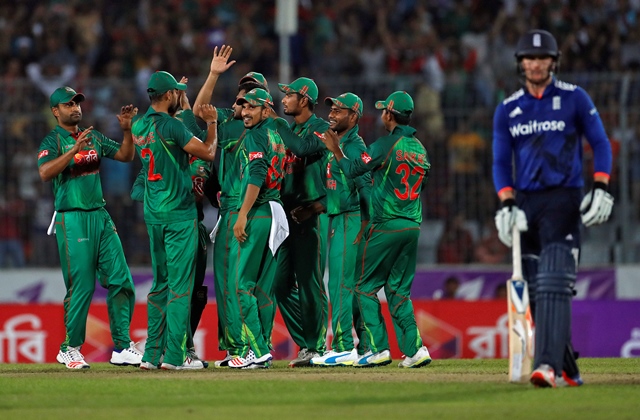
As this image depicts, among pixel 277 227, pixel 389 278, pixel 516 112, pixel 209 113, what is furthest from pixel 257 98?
pixel 516 112

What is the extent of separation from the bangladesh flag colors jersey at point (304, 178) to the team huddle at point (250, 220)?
0.01m

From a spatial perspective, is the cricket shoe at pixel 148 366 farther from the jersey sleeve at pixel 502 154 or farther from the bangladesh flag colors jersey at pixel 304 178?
the jersey sleeve at pixel 502 154

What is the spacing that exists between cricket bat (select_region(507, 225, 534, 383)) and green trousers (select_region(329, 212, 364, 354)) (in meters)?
2.94

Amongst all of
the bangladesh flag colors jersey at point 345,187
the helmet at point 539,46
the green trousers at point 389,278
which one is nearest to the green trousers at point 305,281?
the bangladesh flag colors jersey at point 345,187

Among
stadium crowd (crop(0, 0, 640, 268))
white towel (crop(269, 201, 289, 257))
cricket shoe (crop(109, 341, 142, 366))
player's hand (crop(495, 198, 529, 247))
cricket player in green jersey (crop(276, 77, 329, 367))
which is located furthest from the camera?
stadium crowd (crop(0, 0, 640, 268))

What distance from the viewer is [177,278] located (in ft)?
35.4

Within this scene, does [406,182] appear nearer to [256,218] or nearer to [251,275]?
[256,218]

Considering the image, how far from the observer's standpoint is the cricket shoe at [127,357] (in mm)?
11641

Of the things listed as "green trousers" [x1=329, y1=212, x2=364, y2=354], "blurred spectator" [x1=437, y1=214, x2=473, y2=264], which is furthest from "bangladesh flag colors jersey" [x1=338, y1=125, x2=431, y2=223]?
"blurred spectator" [x1=437, y1=214, x2=473, y2=264]

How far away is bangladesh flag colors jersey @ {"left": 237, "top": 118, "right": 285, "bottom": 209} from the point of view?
10.8 meters

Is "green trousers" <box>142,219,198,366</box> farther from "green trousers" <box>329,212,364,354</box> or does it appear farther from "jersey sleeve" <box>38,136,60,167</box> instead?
"green trousers" <box>329,212,364,354</box>

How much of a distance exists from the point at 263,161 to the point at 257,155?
2.8 inches

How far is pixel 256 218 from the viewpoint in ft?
36.0

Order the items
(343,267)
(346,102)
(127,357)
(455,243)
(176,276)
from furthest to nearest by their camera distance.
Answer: (455,243), (343,267), (346,102), (127,357), (176,276)
